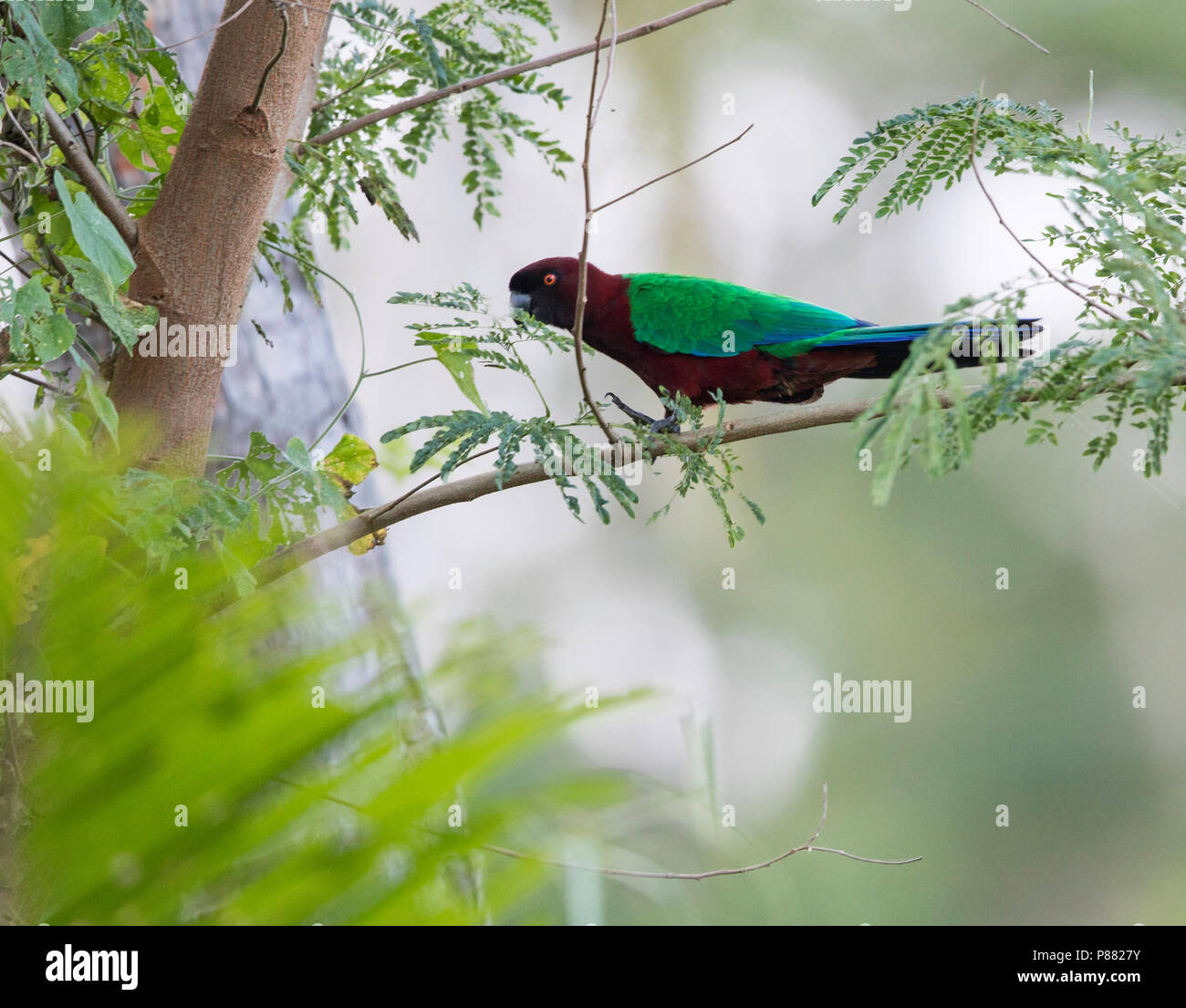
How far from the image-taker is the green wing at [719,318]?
5.11 feet

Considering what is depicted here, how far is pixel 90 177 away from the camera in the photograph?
945 mm

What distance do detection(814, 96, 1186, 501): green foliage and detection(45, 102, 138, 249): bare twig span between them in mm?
632

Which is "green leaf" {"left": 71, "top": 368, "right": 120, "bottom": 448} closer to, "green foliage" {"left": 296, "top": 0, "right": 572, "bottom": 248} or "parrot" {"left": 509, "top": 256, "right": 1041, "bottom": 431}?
"green foliage" {"left": 296, "top": 0, "right": 572, "bottom": 248}

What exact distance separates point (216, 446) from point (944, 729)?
10.3 feet

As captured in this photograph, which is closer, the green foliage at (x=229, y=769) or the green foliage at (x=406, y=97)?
the green foliage at (x=229, y=769)

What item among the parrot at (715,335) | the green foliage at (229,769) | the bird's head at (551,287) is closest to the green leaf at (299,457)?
the parrot at (715,335)

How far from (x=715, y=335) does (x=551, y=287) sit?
14.2 inches

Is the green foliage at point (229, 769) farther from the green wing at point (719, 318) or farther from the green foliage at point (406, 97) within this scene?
the green wing at point (719, 318)

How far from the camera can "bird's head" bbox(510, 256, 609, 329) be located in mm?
1847

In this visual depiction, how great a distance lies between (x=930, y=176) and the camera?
101cm

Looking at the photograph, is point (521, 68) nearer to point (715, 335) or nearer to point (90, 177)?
point (90, 177)

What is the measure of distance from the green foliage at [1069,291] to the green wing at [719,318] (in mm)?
491

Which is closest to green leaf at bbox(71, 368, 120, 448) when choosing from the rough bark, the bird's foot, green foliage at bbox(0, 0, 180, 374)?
green foliage at bbox(0, 0, 180, 374)
